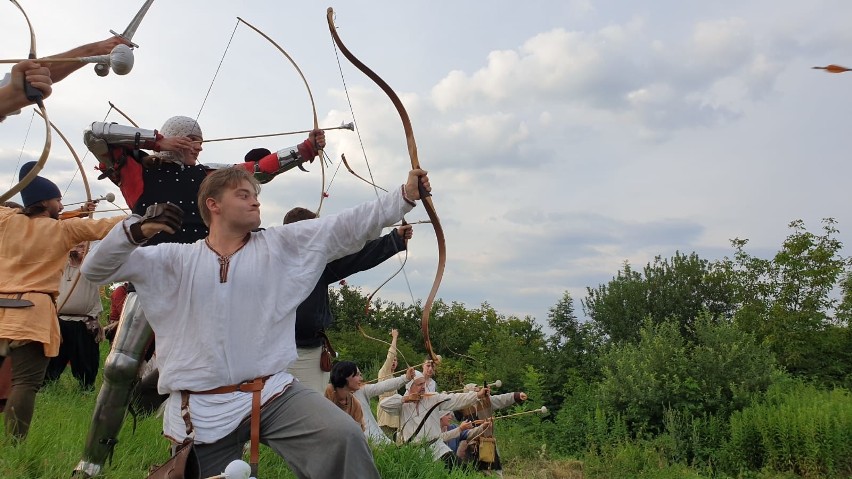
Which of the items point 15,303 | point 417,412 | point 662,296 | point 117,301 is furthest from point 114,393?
point 662,296

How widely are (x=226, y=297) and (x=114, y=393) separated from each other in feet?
4.04

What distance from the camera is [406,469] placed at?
4699mm

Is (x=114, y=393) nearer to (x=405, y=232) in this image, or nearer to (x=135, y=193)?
(x=135, y=193)

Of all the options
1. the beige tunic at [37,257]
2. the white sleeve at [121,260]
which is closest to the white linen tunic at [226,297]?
the white sleeve at [121,260]

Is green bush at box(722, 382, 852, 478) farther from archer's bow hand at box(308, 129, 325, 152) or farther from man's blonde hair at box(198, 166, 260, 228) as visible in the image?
man's blonde hair at box(198, 166, 260, 228)

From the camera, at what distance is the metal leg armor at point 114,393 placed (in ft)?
11.1

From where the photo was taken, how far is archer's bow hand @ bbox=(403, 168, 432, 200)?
2.71m

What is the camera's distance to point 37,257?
3961mm

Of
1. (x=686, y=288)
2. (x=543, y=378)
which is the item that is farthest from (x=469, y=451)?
(x=686, y=288)

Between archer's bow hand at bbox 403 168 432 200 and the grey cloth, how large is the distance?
81cm

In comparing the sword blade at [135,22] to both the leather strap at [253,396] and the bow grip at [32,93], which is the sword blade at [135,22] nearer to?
the bow grip at [32,93]

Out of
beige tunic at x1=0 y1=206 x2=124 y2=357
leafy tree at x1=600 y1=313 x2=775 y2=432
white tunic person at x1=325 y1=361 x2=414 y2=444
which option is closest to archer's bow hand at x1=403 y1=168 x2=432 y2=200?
beige tunic at x1=0 y1=206 x2=124 y2=357

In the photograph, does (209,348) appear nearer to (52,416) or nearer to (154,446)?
(154,446)

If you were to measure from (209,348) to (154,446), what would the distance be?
2161 mm
